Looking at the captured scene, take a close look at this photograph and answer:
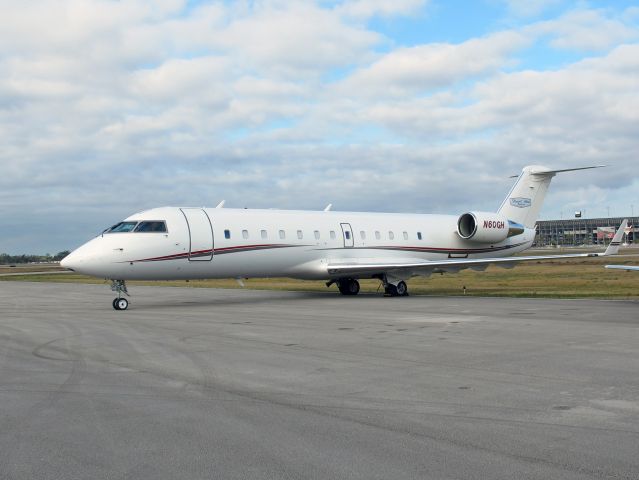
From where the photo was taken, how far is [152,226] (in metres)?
20.8

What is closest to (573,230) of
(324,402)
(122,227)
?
(122,227)

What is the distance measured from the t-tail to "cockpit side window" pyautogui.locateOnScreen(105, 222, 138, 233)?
16.4 meters

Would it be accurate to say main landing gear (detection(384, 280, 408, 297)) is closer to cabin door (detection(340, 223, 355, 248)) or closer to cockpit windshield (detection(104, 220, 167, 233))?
cabin door (detection(340, 223, 355, 248))

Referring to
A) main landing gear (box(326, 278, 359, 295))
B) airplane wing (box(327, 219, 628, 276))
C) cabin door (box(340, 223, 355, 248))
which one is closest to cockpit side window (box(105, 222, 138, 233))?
airplane wing (box(327, 219, 628, 276))

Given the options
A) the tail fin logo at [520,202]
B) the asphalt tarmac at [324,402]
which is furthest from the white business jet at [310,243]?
the asphalt tarmac at [324,402]

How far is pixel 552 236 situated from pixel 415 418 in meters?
183

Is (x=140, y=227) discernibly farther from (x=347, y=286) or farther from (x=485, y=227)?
(x=485, y=227)

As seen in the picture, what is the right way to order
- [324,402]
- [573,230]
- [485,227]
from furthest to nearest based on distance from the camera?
[573,230] < [485,227] < [324,402]

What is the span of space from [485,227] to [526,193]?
314cm

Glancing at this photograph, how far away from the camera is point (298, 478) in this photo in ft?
15.4

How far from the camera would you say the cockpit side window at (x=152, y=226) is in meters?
20.6

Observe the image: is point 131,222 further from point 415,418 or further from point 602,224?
point 602,224

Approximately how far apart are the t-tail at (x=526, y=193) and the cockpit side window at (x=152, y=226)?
15.5 meters

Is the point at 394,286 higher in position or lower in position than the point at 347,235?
lower
